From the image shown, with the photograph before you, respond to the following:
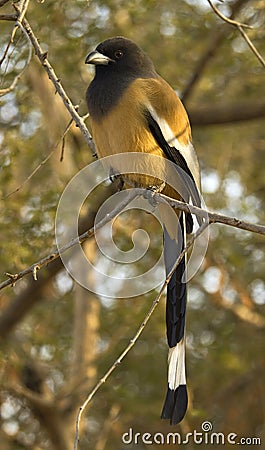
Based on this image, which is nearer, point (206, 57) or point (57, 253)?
point (57, 253)

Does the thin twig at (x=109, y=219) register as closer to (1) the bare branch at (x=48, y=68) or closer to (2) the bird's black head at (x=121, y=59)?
(1) the bare branch at (x=48, y=68)

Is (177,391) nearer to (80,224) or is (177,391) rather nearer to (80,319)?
(80,224)

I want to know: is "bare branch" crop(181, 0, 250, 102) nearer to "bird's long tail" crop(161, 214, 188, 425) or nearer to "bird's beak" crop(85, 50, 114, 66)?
"bird's beak" crop(85, 50, 114, 66)

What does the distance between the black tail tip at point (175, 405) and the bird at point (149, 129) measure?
0.10 feet

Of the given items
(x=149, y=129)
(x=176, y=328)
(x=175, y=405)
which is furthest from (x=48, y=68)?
(x=175, y=405)

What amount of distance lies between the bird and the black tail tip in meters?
0.03

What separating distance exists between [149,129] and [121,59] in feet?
1.42

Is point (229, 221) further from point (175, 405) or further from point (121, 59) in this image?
point (121, 59)

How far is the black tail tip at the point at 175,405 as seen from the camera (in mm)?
3369

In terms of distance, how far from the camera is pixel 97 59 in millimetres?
3850

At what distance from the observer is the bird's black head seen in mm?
3908

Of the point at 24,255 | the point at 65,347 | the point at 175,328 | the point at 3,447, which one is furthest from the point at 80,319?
the point at 175,328

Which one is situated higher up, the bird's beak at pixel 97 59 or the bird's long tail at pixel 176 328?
the bird's beak at pixel 97 59

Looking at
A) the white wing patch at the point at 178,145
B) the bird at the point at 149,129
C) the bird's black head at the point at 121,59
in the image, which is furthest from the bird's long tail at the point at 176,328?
the bird's black head at the point at 121,59
